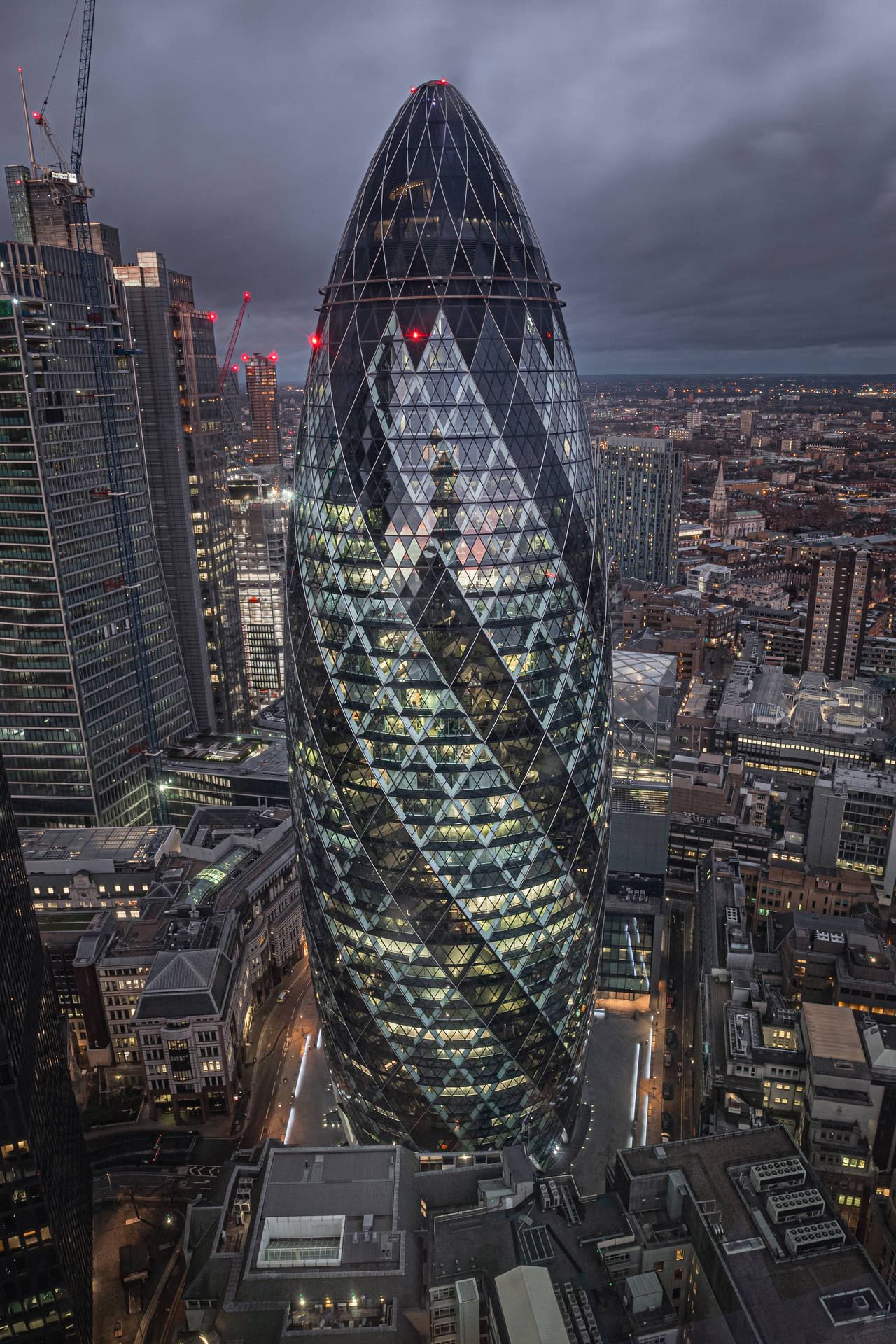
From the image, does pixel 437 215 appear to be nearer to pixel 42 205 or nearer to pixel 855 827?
pixel 42 205

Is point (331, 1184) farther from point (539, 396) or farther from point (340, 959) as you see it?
point (539, 396)

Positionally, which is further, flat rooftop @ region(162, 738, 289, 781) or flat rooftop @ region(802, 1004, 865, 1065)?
flat rooftop @ region(162, 738, 289, 781)

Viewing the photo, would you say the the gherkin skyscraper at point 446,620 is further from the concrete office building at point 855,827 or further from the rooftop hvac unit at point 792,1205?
the concrete office building at point 855,827

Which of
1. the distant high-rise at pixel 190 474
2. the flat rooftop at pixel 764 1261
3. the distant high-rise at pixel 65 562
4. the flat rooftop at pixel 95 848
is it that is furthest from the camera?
the distant high-rise at pixel 190 474

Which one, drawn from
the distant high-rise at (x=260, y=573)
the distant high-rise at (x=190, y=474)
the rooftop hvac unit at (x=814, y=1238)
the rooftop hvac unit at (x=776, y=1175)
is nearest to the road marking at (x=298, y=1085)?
the rooftop hvac unit at (x=776, y=1175)

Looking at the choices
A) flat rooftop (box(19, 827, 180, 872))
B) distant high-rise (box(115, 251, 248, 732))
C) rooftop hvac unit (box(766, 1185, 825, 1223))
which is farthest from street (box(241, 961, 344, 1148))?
distant high-rise (box(115, 251, 248, 732))

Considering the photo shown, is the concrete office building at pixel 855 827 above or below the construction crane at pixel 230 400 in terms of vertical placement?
below

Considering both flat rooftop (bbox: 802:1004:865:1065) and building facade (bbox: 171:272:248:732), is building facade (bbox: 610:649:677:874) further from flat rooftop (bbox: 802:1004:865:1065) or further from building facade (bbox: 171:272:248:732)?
building facade (bbox: 171:272:248:732)
